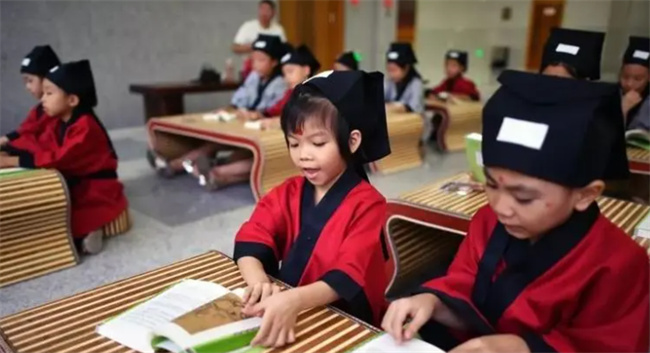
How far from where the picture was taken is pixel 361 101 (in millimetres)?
1364

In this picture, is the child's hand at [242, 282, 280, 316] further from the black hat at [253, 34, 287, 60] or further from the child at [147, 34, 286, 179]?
the black hat at [253, 34, 287, 60]

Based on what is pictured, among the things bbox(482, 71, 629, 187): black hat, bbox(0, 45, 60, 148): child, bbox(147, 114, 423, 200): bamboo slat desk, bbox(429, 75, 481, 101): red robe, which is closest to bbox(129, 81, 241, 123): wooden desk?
bbox(147, 114, 423, 200): bamboo slat desk

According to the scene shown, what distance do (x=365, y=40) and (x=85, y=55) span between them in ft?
15.0

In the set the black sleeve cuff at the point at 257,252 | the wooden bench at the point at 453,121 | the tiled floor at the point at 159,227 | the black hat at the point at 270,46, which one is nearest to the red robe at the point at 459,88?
the wooden bench at the point at 453,121

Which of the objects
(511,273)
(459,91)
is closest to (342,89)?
(511,273)

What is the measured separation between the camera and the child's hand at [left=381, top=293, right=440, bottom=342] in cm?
104

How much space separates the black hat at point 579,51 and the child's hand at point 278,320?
91.1 inches

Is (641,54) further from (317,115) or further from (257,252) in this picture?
(257,252)

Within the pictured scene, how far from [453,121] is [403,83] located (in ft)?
2.39

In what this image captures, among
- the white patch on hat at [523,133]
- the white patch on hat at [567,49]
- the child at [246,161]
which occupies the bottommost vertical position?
the child at [246,161]

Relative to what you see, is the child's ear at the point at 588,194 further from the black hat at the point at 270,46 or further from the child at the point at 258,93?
the black hat at the point at 270,46

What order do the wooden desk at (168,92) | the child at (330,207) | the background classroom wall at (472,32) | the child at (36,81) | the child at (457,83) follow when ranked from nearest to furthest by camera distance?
the child at (330,207) < the child at (36,81) < the wooden desk at (168,92) < the child at (457,83) < the background classroom wall at (472,32)

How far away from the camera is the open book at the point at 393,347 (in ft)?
3.36

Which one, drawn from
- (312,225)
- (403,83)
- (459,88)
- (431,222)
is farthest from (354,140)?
(459,88)
